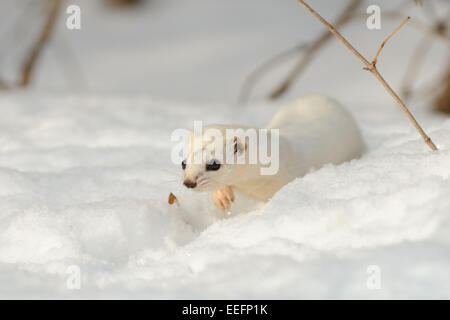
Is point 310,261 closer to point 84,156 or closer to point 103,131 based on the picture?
point 84,156

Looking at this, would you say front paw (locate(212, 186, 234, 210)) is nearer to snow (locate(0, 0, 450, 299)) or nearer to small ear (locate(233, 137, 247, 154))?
Result: snow (locate(0, 0, 450, 299))

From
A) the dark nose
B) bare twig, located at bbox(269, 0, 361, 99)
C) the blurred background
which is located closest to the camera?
the dark nose

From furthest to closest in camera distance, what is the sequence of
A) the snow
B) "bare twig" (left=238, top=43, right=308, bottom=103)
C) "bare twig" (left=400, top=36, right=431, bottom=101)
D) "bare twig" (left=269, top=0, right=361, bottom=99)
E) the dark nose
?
"bare twig" (left=400, top=36, right=431, bottom=101), "bare twig" (left=269, top=0, right=361, bottom=99), "bare twig" (left=238, top=43, right=308, bottom=103), the dark nose, the snow

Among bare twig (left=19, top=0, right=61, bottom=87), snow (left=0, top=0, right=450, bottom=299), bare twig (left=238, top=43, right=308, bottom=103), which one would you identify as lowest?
snow (left=0, top=0, right=450, bottom=299)

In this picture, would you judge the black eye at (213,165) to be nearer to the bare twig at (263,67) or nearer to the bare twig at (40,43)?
the bare twig at (263,67)

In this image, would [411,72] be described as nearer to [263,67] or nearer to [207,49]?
[263,67]

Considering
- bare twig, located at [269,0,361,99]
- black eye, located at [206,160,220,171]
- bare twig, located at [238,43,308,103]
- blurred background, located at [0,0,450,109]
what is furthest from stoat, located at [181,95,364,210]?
blurred background, located at [0,0,450,109]
